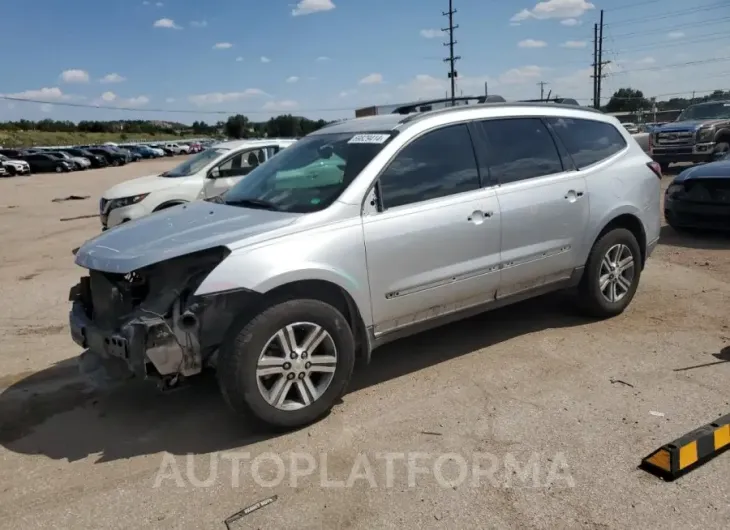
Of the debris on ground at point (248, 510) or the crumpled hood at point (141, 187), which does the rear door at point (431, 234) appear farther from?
the crumpled hood at point (141, 187)

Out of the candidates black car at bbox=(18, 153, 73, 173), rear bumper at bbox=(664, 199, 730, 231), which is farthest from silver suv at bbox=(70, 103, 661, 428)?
black car at bbox=(18, 153, 73, 173)

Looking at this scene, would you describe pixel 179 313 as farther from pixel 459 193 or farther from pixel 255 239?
pixel 459 193

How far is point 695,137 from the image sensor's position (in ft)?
53.5

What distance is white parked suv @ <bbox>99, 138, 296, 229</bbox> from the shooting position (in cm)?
1002

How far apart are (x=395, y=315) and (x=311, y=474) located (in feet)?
4.06

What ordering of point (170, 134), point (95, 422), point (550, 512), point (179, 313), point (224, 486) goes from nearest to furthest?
point (550, 512) < point (224, 486) < point (179, 313) < point (95, 422) < point (170, 134)

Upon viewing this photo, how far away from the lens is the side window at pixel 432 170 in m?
4.19

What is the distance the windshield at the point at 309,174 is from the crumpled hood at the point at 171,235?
0.18 metres

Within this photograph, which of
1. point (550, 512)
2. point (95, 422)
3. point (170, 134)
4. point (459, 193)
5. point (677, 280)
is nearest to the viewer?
point (550, 512)

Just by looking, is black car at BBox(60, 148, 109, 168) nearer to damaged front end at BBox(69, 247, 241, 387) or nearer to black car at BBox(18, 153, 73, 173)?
black car at BBox(18, 153, 73, 173)

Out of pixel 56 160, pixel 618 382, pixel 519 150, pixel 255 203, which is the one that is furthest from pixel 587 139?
pixel 56 160

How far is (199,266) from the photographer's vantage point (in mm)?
3695

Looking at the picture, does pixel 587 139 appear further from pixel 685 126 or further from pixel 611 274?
pixel 685 126

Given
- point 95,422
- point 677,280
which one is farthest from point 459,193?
point 677,280
